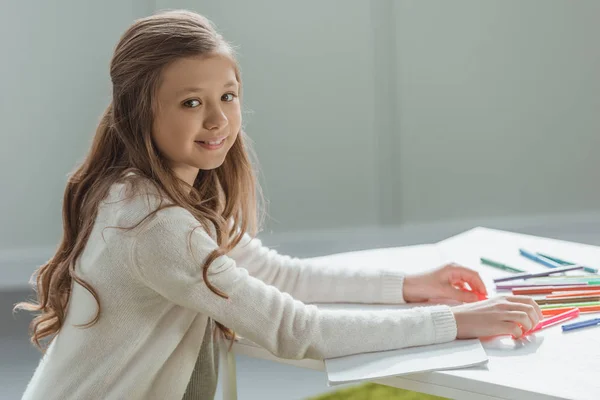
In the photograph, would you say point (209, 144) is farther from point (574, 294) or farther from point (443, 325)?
point (574, 294)

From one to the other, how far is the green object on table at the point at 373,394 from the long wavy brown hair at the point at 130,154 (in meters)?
0.98

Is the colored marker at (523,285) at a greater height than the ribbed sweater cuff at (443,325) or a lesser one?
lesser

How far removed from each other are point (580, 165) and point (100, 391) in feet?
10.5

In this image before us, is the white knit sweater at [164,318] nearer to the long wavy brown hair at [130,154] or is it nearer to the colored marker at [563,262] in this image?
the long wavy brown hair at [130,154]

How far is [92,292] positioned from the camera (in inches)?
48.9

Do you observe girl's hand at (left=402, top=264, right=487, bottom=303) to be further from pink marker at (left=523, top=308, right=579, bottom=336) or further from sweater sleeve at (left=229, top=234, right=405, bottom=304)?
pink marker at (left=523, top=308, right=579, bottom=336)

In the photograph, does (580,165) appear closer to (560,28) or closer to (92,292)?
(560,28)

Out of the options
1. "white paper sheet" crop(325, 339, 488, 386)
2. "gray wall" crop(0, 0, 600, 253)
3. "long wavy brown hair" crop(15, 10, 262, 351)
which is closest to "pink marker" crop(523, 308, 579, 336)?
"white paper sheet" crop(325, 339, 488, 386)

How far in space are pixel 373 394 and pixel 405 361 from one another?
3.75ft

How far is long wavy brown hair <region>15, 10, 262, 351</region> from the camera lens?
1.25 metres

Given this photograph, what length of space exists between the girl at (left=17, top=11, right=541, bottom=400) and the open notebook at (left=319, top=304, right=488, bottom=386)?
0.05 feet

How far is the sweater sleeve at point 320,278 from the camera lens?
1448mm

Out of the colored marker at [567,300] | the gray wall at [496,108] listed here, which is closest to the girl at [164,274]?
the colored marker at [567,300]

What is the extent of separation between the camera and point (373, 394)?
7.44 ft
